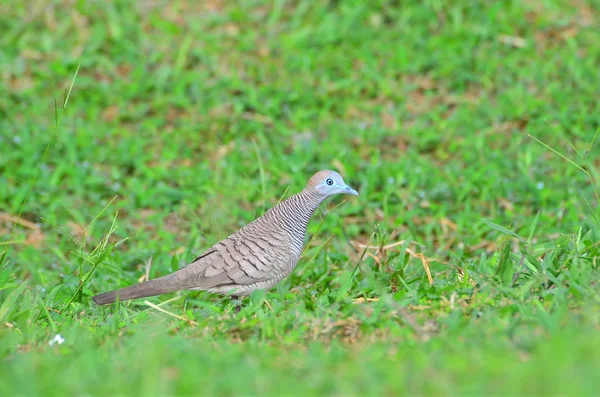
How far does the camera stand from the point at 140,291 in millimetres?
4820

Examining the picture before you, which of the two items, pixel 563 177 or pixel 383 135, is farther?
pixel 383 135

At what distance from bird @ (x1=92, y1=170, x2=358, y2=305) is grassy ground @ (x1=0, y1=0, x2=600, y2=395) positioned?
0.50ft

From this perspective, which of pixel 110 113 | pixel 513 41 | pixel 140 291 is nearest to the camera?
pixel 140 291

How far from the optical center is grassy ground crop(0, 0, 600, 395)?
11.9ft

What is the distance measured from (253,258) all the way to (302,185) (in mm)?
2404

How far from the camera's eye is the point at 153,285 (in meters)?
4.86

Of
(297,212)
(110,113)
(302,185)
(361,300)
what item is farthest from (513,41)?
(361,300)

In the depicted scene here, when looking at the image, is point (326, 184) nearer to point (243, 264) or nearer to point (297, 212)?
point (297, 212)

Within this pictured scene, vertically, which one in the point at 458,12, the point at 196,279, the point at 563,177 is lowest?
the point at 563,177

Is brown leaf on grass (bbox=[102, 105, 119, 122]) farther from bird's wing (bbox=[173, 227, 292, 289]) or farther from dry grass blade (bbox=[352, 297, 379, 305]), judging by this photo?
dry grass blade (bbox=[352, 297, 379, 305])

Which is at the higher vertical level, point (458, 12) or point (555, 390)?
point (458, 12)

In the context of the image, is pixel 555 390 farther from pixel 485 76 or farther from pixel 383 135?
pixel 485 76

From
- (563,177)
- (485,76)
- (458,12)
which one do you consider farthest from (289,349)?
(458,12)

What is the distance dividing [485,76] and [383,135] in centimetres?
129
